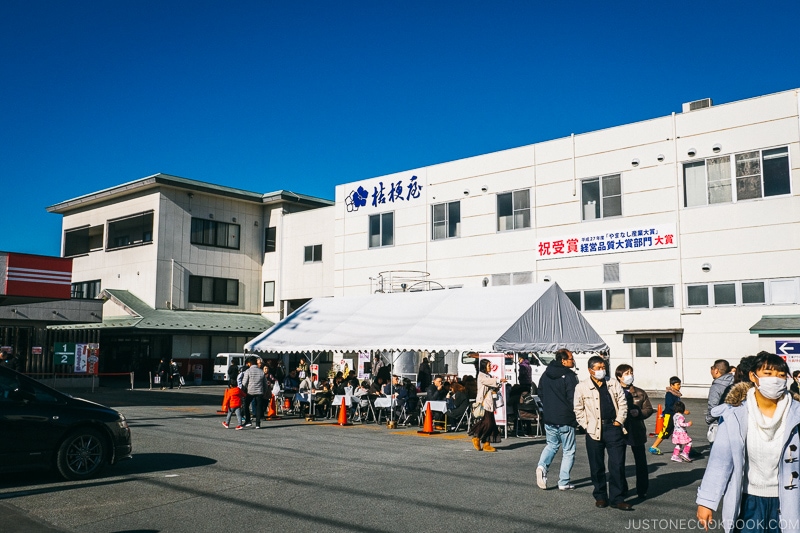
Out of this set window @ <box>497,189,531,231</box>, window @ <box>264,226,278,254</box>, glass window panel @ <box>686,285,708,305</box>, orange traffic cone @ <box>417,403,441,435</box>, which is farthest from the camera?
window @ <box>264,226,278,254</box>

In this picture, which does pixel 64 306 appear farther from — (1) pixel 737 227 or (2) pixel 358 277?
(1) pixel 737 227

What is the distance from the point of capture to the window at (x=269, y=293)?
44.7m

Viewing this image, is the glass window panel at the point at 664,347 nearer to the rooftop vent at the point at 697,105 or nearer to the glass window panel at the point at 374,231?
the rooftop vent at the point at 697,105

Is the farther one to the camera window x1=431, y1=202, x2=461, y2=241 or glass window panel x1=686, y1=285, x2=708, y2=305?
window x1=431, y1=202, x2=461, y2=241

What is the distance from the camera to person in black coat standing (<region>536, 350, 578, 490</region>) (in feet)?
30.7

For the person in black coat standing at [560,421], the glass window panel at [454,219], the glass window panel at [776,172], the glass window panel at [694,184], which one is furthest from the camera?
the glass window panel at [454,219]

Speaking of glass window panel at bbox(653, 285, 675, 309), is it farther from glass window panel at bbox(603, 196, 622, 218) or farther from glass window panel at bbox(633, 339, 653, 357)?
glass window panel at bbox(603, 196, 622, 218)

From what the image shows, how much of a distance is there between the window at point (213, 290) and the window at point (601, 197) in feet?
76.1

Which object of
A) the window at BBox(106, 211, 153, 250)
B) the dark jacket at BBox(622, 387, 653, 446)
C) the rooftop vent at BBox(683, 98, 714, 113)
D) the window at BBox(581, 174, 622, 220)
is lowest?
the dark jacket at BBox(622, 387, 653, 446)

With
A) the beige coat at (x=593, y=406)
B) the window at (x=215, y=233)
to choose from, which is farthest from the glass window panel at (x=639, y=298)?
the window at (x=215, y=233)

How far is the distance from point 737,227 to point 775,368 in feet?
78.6

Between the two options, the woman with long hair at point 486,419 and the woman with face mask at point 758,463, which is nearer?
the woman with face mask at point 758,463

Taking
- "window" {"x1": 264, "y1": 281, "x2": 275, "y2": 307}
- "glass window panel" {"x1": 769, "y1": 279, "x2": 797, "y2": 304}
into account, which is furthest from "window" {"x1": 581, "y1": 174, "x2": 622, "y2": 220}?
"window" {"x1": 264, "y1": 281, "x2": 275, "y2": 307}

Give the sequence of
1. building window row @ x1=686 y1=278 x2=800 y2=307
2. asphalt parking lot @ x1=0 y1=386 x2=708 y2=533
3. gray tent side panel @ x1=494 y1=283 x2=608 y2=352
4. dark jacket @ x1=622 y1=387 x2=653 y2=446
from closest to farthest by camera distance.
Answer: asphalt parking lot @ x1=0 y1=386 x2=708 y2=533
dark jacket @ x1=622 y1=387 x2=653 y2=446
gray tent side panel @ x1=494 y1=283 x2=608 y2=352
building window row @ x1=686 y1=278 x2=800 y2=307
